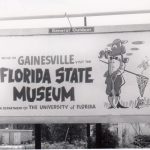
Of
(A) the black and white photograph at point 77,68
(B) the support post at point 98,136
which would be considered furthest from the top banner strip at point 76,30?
(B) the support post at point 98,136

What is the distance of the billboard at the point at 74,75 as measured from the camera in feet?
7.58

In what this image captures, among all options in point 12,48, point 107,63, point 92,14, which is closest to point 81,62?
point 107,63

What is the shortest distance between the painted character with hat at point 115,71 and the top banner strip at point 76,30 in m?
0.10

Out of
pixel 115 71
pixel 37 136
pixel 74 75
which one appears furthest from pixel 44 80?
pixel 115 71

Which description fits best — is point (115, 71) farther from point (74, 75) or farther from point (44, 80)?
point (44, 80)

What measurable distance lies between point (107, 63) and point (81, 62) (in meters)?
0.20

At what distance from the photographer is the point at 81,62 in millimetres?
2371

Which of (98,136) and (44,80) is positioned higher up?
(44,80)

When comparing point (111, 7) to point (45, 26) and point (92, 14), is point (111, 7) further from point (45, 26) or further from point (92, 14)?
point (45, 26)

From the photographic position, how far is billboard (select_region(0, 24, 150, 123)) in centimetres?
231

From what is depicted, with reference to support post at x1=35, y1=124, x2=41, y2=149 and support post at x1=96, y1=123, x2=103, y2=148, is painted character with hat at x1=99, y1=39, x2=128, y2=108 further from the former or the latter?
support post at x1=35, y1=124, x2=41, y2=149

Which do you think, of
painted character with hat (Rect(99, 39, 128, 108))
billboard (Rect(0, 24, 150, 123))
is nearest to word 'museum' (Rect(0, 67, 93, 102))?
billboard (Rect(0, 24, 150, 123))

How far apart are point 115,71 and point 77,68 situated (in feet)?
0.94

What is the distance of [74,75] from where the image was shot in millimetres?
2389
